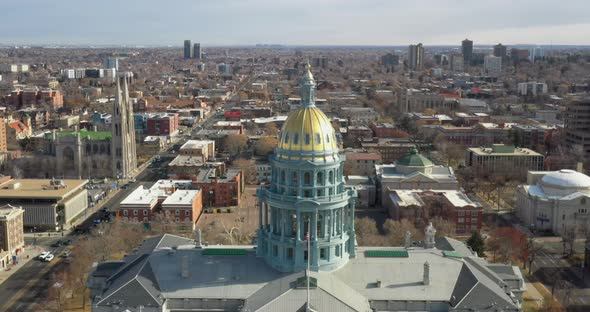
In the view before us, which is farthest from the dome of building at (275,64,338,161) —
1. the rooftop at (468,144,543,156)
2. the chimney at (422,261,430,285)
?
the rooftop at (468,144,543,156)

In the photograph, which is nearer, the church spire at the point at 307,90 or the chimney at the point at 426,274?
the chimney at the point at 426,274

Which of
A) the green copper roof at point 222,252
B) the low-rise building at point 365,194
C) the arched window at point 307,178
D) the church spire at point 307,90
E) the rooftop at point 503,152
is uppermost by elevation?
the church spire at point 307,90

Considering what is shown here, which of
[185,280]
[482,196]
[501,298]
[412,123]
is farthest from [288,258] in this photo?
[412,123]

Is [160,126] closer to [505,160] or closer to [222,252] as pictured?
[505,160]

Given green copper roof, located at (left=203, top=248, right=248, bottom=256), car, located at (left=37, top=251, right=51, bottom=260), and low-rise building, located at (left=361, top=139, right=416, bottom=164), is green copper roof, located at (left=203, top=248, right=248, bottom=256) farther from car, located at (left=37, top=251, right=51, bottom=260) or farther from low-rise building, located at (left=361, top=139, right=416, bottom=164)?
low-rise building, located at (left=361, top=139, right=416, bottom=164)

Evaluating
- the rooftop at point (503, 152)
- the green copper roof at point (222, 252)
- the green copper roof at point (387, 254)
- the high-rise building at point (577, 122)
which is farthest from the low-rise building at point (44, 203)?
the high-rise building at point (577, 122)

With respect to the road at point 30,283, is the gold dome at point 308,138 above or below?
above

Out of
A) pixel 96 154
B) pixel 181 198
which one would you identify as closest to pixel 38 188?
pixel 181 198

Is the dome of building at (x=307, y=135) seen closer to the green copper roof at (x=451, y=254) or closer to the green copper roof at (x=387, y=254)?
the green copper roof at (x=387, y=254)

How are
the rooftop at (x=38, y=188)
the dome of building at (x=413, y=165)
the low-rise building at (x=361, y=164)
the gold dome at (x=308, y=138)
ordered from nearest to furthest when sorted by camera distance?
the gold dome at (x=308, y=138), the rooftop at (x=38, y=188), the dome of building at (x=413, y=165), the low-rise building at (x=361, y=164)
